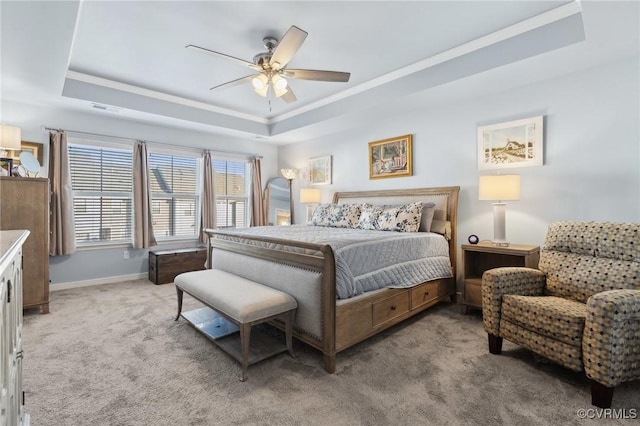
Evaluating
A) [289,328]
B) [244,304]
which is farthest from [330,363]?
[244,304]

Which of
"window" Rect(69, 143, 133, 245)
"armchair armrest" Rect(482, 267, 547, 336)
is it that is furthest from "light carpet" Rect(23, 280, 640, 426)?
"window" Rect(69, 143, 133, 245)

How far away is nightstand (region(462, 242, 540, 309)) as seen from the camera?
9.65 ft

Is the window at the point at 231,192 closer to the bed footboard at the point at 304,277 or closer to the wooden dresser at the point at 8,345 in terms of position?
the bed footboard at the point at 304,277

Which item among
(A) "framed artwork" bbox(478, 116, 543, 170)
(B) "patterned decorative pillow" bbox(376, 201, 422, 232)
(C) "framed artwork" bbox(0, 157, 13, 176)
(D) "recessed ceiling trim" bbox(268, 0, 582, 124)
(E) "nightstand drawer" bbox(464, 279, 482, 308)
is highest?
(D) "recessed ceiling trim" bbox(268, 0, 582, 124)

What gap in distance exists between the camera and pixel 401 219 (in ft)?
12.2

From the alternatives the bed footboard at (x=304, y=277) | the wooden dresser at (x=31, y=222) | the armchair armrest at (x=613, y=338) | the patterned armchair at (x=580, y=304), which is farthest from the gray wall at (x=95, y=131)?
the armchair armrest at (x=613, y=338)

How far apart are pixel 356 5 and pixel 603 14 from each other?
65.9 inches

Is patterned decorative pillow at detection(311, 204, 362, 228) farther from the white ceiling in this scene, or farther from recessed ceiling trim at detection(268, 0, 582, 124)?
recessed ceiling trim at detection(268, 0, 582, 124)

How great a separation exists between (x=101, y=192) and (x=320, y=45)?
12.5 feet

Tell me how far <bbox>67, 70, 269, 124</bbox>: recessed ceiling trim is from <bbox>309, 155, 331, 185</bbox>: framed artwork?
1.22 meters

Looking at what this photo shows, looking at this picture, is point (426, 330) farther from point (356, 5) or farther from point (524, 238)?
point (356, 5)

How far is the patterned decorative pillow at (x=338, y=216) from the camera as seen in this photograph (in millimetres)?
4371

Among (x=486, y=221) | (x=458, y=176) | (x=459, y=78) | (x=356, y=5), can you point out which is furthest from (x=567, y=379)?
(x=356, y=5)

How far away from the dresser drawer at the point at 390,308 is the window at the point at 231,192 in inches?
156
